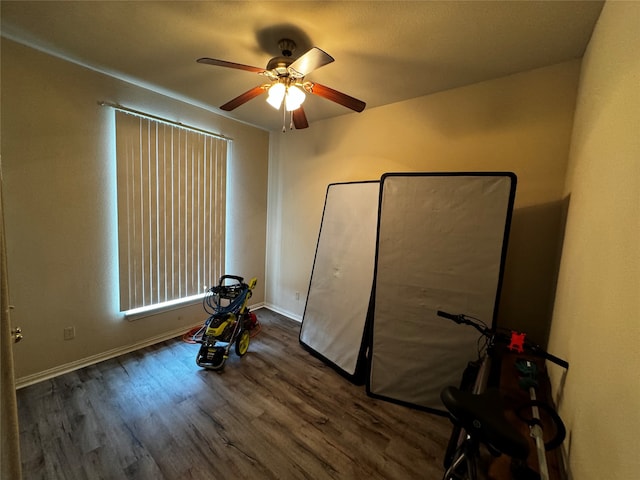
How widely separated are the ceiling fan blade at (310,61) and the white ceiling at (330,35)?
286mm

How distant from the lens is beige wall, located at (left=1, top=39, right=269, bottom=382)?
1.89 m

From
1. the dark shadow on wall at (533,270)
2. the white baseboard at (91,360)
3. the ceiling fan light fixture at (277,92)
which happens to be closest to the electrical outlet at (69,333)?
the white baseboard at (91,360)

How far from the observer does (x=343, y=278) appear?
2.52 meters

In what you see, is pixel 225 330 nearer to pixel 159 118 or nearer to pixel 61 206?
pixel 61 206

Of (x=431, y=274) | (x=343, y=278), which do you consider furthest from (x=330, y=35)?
(x=343, y=278)

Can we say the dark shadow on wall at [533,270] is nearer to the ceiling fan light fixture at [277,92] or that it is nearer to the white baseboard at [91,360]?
the ceiling fan light fixture at [277,92]

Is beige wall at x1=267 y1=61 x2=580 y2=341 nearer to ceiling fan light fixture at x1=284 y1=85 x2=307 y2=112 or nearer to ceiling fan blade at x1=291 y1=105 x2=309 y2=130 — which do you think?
ceiling fan blade at x1=291 y1=105 x2=309 y2=130

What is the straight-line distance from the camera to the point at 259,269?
12.4 ft

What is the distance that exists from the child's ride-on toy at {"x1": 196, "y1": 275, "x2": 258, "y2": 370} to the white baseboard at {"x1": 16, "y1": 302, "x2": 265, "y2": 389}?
671 millimetres

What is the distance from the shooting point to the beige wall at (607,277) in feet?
2.12

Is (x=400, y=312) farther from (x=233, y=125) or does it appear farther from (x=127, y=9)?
(x=233, y=125)

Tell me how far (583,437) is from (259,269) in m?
3.46

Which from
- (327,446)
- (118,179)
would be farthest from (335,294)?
(118,179)

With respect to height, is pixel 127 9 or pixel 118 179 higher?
pixel 127 9
